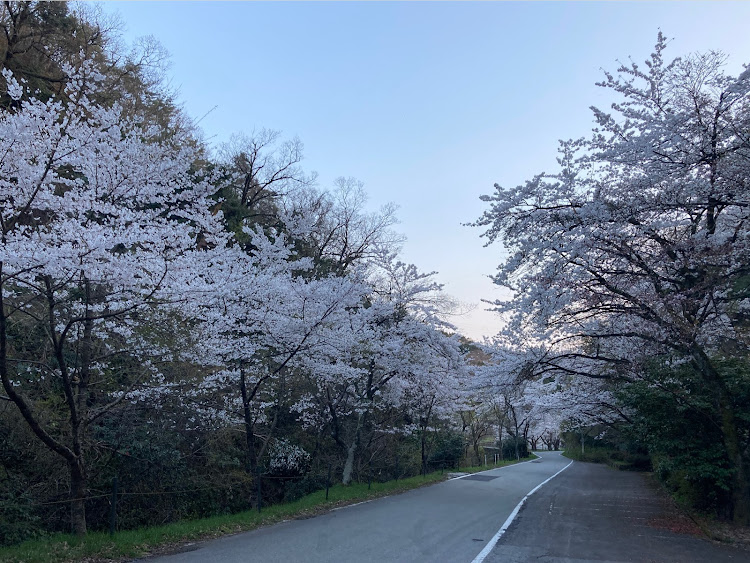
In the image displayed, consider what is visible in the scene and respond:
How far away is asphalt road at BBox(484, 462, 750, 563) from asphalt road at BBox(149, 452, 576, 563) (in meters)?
0.62

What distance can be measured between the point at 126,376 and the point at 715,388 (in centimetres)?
1362

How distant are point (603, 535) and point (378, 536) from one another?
14.3 ft

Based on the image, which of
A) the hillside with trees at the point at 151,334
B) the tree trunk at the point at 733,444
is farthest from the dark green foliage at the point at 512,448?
the tree trunk at the point at 733,444

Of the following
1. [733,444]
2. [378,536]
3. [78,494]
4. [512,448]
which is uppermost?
[733,444]

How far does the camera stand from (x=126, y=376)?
1282cm

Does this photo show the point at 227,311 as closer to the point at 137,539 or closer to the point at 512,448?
the point at 137,539

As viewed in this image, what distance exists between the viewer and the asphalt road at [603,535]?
8.07m

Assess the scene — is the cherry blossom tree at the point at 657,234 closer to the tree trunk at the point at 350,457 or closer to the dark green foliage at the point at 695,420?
the dark green foliage at the point at 695,420

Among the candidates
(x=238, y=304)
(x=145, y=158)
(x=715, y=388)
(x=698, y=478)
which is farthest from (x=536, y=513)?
(x=145, y=158)

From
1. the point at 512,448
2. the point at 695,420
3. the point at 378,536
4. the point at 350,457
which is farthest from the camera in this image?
the point at 512,448

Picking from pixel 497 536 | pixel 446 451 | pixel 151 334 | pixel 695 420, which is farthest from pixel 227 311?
pixel 446 451

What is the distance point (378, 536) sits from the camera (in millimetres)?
9250

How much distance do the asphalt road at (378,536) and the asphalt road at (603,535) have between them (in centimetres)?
62

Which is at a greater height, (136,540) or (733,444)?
(733,444)
